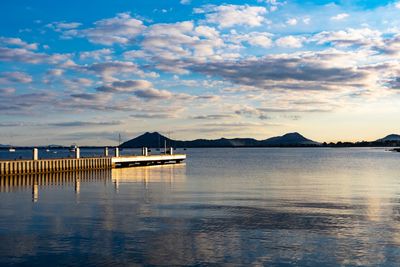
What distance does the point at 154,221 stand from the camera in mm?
31469

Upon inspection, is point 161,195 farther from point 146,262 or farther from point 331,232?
point 146,262

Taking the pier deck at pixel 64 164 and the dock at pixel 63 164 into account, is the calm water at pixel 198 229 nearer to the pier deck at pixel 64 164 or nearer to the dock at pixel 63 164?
the pier deck at pixel 64 164

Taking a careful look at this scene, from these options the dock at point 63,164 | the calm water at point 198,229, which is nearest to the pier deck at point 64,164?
the dock at point 63,164

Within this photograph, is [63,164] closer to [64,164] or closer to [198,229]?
[64,164]

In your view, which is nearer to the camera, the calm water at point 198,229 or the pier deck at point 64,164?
the calm water at point 198,229

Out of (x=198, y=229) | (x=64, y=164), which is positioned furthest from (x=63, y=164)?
(x=198, y=229)

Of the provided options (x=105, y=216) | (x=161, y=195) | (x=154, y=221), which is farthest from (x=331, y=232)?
(x=161, y=195)

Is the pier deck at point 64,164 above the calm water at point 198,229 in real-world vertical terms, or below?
above

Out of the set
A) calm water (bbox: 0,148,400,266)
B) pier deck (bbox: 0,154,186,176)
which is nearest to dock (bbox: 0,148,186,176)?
pier deck (bbox: 0,154,186,176)

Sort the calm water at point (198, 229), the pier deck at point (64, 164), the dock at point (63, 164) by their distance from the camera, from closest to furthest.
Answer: the calm water at point (198, 229)
the pier deck at point (64, 164)
the dock at point (63, 164)

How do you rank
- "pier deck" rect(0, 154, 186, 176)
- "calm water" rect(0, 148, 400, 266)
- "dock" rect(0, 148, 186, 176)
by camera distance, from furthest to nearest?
"dock" rect(0, 148, 186, 176)
"pier deck" rect(0, 154, 186, 176)
"calm water" rect(0, 148, 400, 266)

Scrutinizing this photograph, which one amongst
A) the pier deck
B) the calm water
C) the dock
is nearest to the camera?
the calm water

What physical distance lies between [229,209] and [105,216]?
9.15 m

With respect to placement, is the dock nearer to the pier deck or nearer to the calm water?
the pier deck
